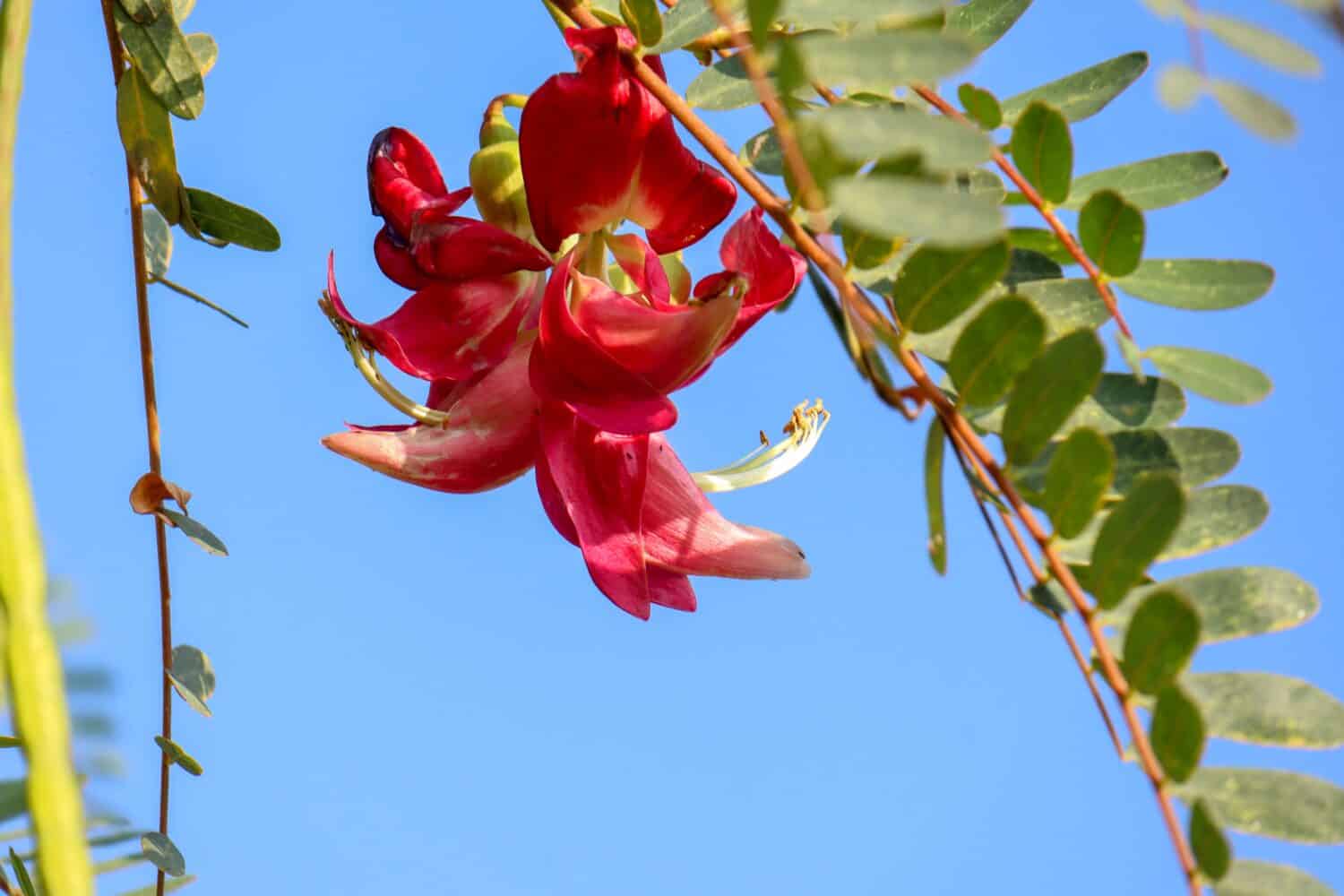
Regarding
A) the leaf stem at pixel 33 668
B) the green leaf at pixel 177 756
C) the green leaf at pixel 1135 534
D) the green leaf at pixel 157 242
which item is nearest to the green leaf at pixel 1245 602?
the green leaf at pixel 1135 534

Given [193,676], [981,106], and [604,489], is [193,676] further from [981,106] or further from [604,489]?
[981,106]

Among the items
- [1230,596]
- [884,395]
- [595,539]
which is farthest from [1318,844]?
[595,539]

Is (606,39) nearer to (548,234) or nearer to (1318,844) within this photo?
(548,234)

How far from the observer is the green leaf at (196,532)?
0.76 meters

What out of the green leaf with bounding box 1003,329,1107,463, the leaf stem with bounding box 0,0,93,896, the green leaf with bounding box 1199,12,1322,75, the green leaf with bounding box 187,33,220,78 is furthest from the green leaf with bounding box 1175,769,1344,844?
the green leaf with bounding box 187,33,220,78

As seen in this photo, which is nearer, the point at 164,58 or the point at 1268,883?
the point at 1268,883

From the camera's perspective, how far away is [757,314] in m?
0.71

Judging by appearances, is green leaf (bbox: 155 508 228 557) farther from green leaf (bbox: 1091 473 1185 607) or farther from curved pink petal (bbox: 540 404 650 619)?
green leaf (bbox: 1091 473 1185 607)

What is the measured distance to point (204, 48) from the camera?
80 cm

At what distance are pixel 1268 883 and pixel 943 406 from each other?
183 mm

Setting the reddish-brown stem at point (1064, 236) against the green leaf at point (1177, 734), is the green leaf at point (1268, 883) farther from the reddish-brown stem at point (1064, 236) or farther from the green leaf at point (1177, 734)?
the reddish-brown stem at point (1064, 236)

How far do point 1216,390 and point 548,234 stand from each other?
0.31 m

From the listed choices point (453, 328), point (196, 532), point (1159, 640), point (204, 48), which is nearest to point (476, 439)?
point (453, 328)

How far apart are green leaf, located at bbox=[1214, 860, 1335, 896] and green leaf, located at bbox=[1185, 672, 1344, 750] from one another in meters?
0.05
